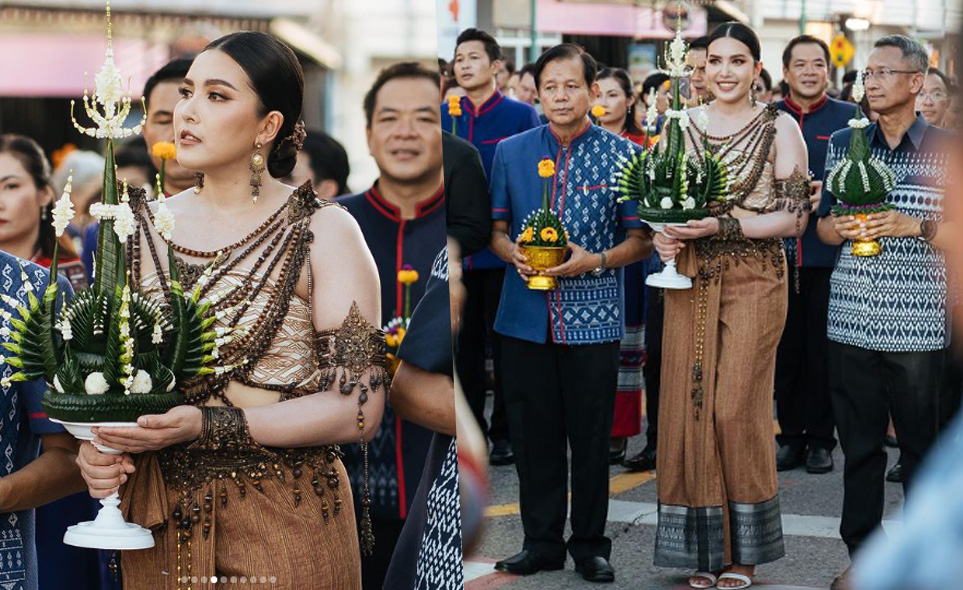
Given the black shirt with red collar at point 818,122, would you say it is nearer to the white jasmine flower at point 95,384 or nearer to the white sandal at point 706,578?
the white sandal at point 706,578

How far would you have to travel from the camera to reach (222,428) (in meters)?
2.53

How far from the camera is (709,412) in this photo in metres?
5.28

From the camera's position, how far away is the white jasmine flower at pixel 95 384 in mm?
2449

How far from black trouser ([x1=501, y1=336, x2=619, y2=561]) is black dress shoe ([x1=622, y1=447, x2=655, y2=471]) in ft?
5.29

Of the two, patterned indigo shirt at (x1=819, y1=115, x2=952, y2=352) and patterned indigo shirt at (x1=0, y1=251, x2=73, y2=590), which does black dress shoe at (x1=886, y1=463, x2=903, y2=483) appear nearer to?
patterned indigo shirt at (x1=819, y1=115, x2=952, y2=352)

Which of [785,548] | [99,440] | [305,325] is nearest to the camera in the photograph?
[99,440]

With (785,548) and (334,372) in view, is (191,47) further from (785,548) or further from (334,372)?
(785,548)

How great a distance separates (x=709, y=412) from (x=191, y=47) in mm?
3028

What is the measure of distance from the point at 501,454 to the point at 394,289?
4074 mm

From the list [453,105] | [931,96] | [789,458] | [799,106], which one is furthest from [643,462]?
[453,105]

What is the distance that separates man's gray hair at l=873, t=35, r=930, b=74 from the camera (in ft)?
15.0

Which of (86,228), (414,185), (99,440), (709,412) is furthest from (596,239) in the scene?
(99,440)

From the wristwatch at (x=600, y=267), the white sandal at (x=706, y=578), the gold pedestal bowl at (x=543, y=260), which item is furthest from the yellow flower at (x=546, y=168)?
the white sandal at (x=706, y=578)

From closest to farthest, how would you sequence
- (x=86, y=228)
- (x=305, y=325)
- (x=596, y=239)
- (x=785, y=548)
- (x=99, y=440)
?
(x=99, y=440), (x=305, y=325), (x=86, y=228), (x=596, y=239), (x=785, y=548)
